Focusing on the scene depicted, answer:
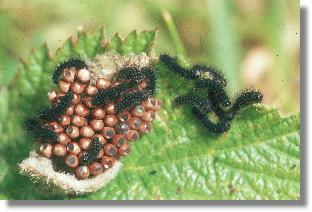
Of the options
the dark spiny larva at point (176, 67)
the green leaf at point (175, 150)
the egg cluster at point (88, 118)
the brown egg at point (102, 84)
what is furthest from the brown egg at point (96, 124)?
the dark spiny larva at point (176, 67)

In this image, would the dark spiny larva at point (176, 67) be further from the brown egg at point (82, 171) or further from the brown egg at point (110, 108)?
the brown egg at point (82, 171)

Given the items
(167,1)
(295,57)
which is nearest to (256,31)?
(295,57)

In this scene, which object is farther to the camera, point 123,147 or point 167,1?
point 167,1

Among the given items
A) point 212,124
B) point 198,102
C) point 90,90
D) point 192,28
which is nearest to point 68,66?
point 90,90

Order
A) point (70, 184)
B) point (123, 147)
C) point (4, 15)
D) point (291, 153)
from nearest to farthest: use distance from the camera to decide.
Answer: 1. point (70, 184)
2. point (123, 147)
3. point (291, 153)
4. point (4, 15)

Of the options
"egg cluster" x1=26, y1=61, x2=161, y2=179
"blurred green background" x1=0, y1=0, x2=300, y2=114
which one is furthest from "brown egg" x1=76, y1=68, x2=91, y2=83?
"blurred green background" x1=0, y1=0, x2=300, y2=114

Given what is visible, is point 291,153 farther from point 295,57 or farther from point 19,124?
point 19,124

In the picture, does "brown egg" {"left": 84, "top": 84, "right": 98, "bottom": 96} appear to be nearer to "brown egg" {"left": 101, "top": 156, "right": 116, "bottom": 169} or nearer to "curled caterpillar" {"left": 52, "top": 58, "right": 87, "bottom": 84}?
"curled caterpillar" {"left": 52, "top": 58, "right": 87, "bottom": 84}
